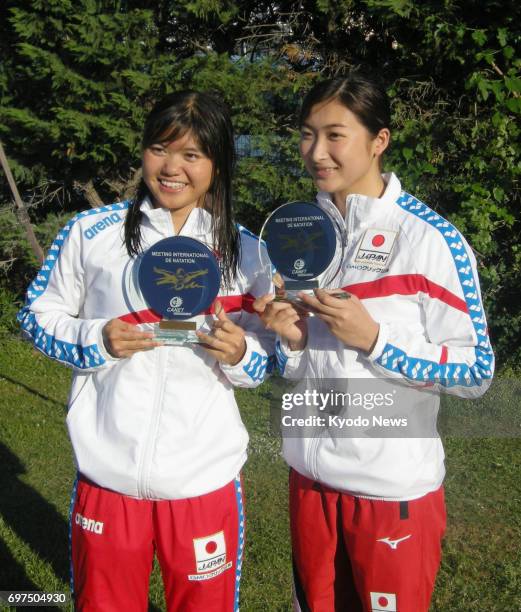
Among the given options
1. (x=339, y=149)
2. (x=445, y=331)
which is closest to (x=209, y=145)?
(x=339, y=149)

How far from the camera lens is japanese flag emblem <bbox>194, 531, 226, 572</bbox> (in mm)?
1813

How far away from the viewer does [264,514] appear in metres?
3.89

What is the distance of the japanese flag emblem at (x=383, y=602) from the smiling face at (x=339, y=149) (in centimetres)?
104


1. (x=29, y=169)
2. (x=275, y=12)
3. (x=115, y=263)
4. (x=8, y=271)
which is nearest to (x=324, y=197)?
(x=115, y=263)

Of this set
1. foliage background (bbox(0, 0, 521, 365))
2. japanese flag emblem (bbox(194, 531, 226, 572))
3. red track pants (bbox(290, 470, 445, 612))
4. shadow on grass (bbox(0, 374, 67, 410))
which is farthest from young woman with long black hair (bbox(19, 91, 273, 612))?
shadow on grass (bbox(0, 374, 67, 410))

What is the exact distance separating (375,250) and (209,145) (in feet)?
1.76

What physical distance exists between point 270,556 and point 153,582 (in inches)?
24.0

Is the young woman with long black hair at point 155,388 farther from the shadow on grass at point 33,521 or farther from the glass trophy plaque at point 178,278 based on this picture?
the shadow on grass at point 33,521

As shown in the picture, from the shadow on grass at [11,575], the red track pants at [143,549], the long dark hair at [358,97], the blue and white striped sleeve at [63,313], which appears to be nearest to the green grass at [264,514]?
the shadow on grass at [11,575]

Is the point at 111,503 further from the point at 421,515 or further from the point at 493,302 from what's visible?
the point at 493,302

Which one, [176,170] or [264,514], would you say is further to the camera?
[264,514]
